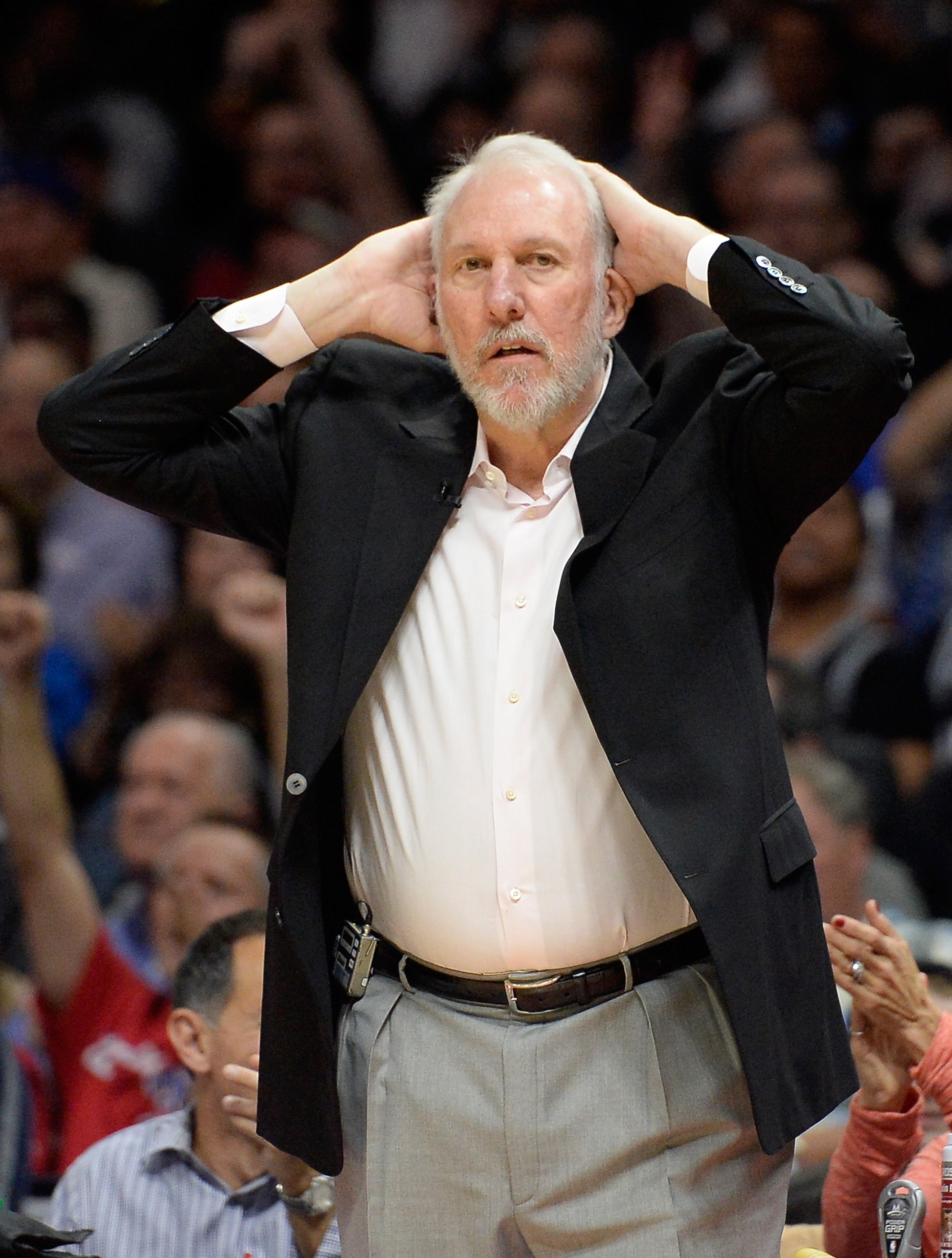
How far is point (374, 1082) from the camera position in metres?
1.79

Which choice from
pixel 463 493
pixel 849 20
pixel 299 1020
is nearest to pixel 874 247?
pixel 849 20

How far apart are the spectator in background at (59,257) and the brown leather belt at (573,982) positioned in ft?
11.1

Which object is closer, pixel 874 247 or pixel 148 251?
pixel 874 247

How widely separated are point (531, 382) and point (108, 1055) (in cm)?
203

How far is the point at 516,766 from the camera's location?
1.76 m

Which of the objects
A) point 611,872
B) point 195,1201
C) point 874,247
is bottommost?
A: point 195,1201

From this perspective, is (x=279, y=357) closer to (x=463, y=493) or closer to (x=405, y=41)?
(x=463, y=493)

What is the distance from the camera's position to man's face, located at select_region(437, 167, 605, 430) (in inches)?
72.9

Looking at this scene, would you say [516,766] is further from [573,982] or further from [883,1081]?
[883,1081]

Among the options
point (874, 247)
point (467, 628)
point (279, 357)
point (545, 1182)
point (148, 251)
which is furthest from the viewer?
point (148, 251)

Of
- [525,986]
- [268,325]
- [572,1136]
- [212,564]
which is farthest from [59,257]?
[572,1136]

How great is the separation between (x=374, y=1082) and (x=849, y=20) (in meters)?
3.70

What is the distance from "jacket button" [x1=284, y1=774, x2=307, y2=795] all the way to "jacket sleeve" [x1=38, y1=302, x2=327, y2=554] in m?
0.36

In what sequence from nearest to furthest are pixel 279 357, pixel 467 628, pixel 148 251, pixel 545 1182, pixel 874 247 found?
pixel 545 1182 < pixel 467 628 < pixel 279 357 < pixel 874 247 < pixel 148 251
